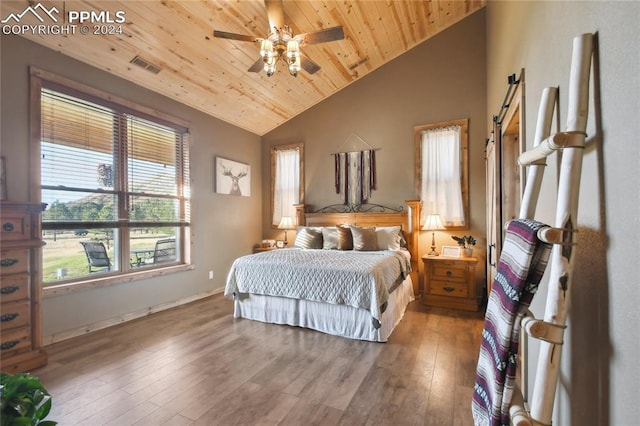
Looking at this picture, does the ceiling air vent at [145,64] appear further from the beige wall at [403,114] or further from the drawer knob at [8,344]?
the drawer knob at [8,344]

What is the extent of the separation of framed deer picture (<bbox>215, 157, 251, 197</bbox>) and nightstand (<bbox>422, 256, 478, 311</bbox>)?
3346mm

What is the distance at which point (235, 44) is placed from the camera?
3377 millimetres

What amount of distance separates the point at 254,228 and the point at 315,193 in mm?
1408

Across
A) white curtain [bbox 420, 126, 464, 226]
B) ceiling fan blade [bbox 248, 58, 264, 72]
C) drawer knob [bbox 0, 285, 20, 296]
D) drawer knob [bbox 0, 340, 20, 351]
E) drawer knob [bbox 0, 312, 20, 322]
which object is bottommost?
drawer knob [bbox 0, 340, 20, 351]

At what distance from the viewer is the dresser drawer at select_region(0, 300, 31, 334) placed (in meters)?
2.18

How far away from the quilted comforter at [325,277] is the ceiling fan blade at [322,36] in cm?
217

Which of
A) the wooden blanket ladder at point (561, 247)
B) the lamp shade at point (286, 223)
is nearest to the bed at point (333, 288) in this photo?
the lamp shade at point (286, 223)

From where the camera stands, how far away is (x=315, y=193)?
5.26m

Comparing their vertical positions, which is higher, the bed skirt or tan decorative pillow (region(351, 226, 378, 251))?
tan decorative pillow (region(351, 226, 378, 251))

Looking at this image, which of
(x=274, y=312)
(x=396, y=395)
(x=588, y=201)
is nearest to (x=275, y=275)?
(x=274, y=312)

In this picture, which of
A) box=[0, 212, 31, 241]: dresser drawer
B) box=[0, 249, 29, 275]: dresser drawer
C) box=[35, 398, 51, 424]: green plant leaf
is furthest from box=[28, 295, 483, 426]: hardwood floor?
box=[0, 212, 31, 241]: dresser drawer

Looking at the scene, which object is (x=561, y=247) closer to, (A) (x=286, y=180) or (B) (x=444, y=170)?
(B) (x=444, y=170)

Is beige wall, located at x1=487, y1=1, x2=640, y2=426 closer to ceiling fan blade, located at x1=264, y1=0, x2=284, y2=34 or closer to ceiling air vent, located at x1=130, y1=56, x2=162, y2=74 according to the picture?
ceiling fan blade, located at x1=264, y1=0, x2=284, y2=34

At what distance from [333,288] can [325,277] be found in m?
0.14
